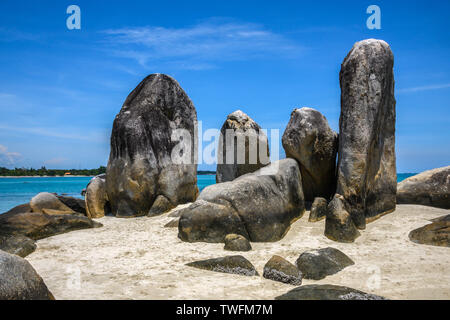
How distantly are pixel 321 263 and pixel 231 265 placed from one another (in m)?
1.31

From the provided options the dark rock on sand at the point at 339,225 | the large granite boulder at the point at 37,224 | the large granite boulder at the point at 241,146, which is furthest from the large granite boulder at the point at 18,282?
the large granite boulder at the point at 241,146

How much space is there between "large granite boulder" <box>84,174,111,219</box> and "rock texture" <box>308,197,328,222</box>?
5.86 metres

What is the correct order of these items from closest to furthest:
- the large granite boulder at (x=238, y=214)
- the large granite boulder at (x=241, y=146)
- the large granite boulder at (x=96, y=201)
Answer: the large granite boulder at (x=238, y=214), the large granite boulder at (x=96, y=201), the large granite boulder at (x=241, y=146)

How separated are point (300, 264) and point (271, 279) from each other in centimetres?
59

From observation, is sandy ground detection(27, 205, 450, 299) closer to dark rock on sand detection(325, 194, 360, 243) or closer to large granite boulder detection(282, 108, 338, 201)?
dark rock on sand detection(325, 194, 360, 243)

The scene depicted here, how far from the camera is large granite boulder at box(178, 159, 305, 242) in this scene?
6.80 m

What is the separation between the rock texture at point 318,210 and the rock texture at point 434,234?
1.91m

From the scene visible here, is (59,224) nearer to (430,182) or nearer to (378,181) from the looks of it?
(378,181)

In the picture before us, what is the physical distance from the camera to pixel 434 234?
6438 mm

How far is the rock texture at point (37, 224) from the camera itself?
726 cm

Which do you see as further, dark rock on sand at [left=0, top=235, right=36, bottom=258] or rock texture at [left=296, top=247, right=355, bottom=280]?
dark rock on sand at [left=0, top=235, right=36, bottom=258]

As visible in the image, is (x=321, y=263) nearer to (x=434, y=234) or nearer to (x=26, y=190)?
(x=434, y=234)

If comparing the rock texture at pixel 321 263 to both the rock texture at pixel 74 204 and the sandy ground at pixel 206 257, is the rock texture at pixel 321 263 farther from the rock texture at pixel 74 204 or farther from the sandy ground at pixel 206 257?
the rock texture at pixel 74 204

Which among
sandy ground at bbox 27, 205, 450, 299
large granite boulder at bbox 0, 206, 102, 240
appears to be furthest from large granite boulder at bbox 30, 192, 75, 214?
sandy ground at bbox 27, 205, 450, 299
